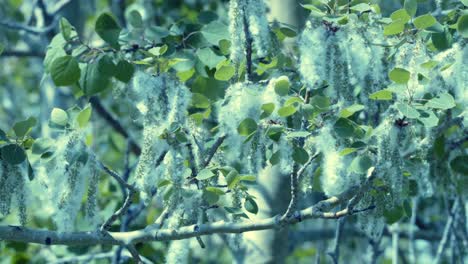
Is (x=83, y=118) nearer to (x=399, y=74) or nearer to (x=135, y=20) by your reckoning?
(x=135, y=20)

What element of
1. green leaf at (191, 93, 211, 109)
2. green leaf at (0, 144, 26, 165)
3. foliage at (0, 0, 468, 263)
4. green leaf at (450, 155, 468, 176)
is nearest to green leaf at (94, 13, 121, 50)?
foliage at (0, 0, 468, 263)

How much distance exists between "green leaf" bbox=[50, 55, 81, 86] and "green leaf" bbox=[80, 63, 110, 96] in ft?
0.08

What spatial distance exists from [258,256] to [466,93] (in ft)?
2.61

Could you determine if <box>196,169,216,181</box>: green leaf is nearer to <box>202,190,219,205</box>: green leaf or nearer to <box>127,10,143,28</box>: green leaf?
<box>202,190,219,205</box>: green leaf

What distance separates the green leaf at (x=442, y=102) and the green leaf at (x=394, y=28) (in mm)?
163

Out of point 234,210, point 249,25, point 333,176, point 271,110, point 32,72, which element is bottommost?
point 32,72

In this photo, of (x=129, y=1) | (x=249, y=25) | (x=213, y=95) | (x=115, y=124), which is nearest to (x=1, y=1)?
(x=129, y=1)

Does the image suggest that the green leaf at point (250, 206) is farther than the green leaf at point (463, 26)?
Yes

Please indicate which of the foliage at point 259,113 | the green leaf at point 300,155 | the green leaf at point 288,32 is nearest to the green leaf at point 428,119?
the foliage at point 259,113

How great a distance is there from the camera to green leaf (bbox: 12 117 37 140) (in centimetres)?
155

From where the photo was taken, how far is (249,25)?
145 centimetres

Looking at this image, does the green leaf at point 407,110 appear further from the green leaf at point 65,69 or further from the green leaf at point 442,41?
the green leaf at point 65,69

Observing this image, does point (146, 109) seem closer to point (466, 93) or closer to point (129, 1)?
point (466, 93)

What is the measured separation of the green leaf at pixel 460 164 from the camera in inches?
72.2
